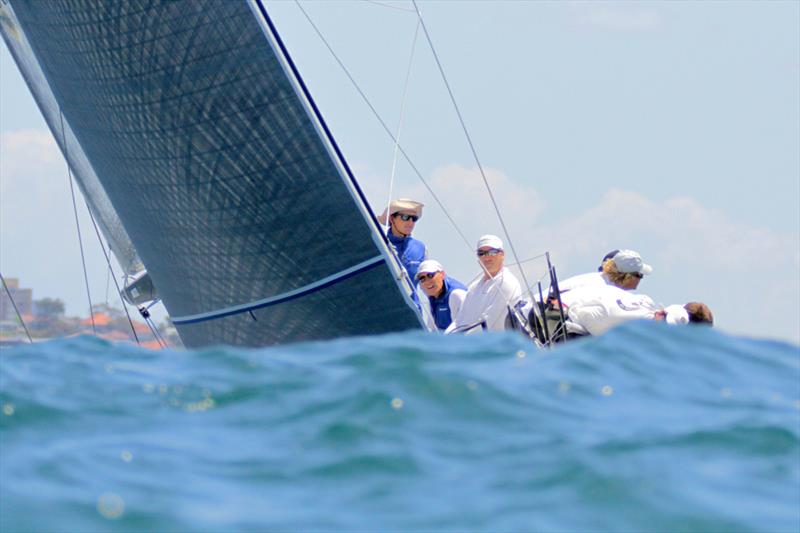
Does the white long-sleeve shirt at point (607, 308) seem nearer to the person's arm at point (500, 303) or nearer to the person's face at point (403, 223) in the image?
the person's arm at point (500, 303)

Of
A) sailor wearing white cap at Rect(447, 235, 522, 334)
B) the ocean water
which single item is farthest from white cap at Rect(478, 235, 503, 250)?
the ocean water

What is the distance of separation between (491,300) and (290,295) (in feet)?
9.11

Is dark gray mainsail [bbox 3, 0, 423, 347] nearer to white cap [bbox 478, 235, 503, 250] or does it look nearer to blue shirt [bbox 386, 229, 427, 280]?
blue shirt [bbox 386, 229, 427, 280]

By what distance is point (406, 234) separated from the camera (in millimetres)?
10844

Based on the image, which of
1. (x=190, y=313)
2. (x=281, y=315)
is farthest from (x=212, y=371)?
(x=190, y=313)

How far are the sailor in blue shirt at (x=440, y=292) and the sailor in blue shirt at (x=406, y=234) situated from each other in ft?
2.59

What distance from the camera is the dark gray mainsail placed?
1066cm

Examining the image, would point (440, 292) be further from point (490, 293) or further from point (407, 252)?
point (407, 252)

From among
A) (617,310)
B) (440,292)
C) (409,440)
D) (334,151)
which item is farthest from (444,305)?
(409,440)

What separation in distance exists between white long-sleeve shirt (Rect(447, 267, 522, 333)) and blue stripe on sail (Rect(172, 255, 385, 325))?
5.02 ft

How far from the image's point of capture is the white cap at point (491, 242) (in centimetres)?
917

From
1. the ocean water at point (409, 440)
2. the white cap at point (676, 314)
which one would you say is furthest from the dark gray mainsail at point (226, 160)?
the ocean water at point (409, 440)

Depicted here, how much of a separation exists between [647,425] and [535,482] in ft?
2.31

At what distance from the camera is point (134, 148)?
11.6 m
